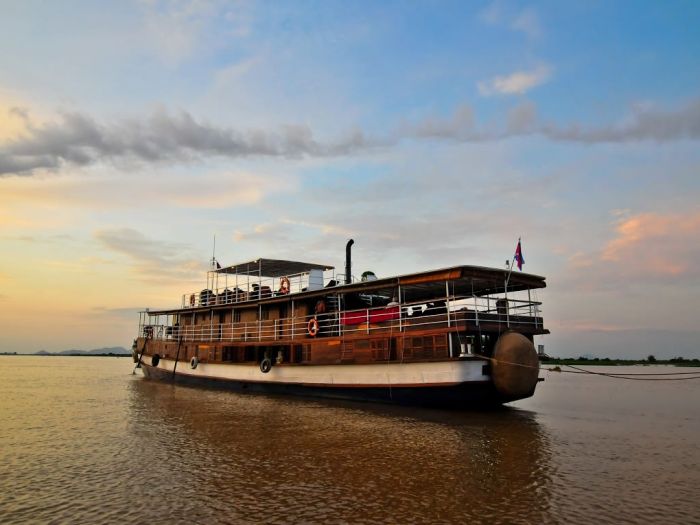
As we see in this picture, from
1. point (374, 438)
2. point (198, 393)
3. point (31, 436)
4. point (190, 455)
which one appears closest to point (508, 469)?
point (374, 438)

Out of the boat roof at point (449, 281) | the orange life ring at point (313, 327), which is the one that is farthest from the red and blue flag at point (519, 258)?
the orange life ring at point (313, 327)

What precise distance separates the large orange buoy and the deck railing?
4.07ft

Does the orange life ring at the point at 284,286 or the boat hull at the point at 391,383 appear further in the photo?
the orange life ring at the point at 284,286

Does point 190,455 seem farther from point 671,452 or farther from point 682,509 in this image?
point 671,452

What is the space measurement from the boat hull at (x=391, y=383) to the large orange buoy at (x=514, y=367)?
0.38m

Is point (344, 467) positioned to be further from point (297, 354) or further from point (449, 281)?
point (297, 354)

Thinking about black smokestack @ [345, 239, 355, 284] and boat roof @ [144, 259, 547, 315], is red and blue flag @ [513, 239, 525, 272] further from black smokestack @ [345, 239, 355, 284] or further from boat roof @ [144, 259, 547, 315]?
black smokestack @ [345, 239, 355, 284]

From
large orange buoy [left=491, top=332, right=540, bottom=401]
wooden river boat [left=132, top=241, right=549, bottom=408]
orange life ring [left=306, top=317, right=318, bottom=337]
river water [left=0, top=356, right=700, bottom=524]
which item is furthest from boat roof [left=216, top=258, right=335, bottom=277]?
large orange buoy [left=491, top=332, right=540, bottom=401]

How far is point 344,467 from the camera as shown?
1044 centimetres

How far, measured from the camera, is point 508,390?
17.5m

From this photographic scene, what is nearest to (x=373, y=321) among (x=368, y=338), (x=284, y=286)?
(x=368, y=338)

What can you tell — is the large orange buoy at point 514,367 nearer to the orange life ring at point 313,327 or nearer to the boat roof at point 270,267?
the orange life ring at point 313,327

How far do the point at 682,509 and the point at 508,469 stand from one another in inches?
126

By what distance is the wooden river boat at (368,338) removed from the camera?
58.6 ft
